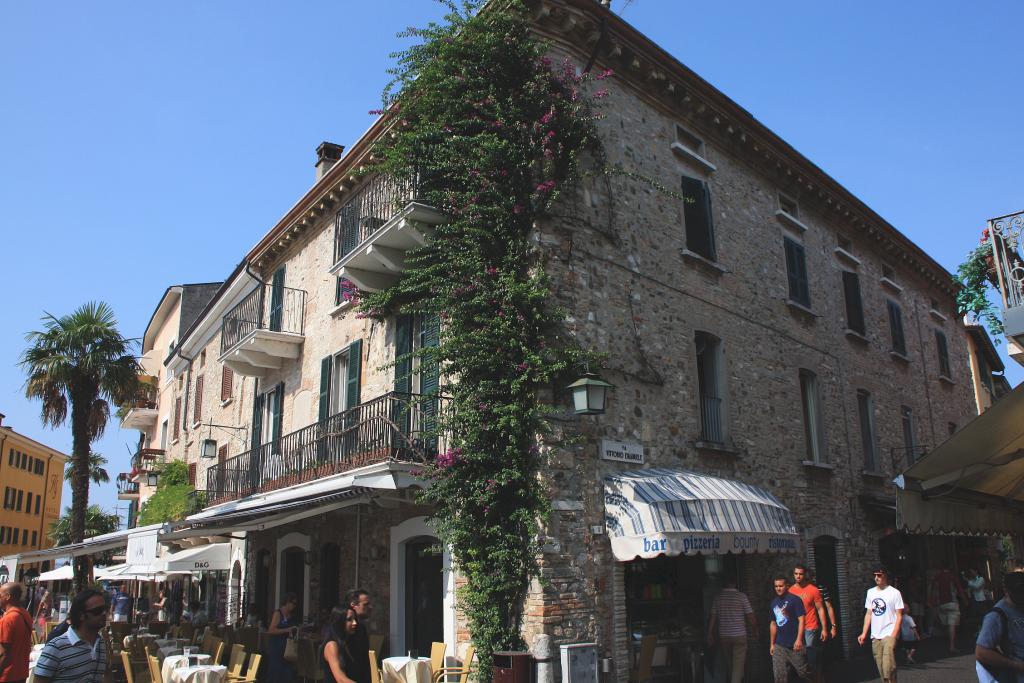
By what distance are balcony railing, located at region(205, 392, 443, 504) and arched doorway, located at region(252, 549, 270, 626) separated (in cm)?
210

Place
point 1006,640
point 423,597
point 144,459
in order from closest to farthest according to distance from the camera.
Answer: point 1006,640
point 423,597
point 144,459

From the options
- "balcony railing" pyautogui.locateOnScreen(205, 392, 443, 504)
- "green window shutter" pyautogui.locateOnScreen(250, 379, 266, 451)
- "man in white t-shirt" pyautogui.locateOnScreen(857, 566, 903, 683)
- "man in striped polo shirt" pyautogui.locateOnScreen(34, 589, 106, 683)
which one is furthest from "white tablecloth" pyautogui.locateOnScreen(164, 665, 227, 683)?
"green window shutter" pyautogui.locateOnScreen(250, 379, 266, 451)

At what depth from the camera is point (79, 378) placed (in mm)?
22938

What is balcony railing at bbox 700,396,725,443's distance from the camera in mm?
12469

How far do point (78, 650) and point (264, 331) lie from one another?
11415 millimetres

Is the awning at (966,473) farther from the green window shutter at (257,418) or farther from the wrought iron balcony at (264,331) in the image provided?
the green window shutter at (257,418)

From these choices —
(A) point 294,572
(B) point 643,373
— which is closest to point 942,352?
(B) point 643,373

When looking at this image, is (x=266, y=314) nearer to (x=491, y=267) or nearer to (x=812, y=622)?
(x=491, y=267)

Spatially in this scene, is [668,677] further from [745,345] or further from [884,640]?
[745,345]

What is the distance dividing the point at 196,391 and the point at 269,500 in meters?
11.9

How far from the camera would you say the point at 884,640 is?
955 cm

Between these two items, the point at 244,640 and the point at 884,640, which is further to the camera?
the point at 244,640

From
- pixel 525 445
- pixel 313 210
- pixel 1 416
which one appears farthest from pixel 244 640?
pixel 1 416

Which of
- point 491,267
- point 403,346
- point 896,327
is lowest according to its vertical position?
point 403,346
